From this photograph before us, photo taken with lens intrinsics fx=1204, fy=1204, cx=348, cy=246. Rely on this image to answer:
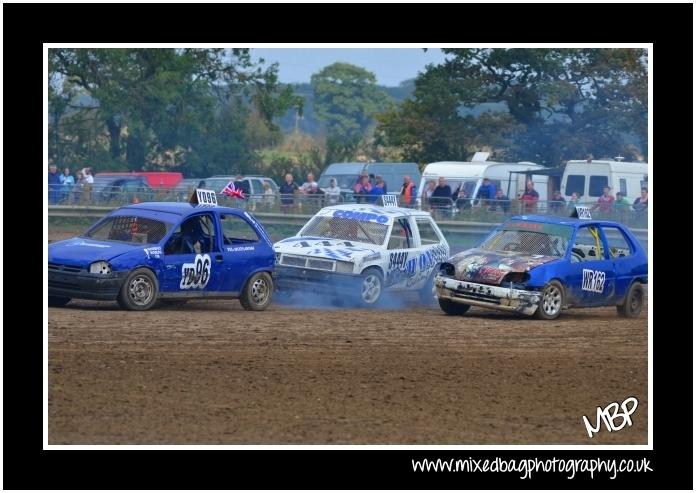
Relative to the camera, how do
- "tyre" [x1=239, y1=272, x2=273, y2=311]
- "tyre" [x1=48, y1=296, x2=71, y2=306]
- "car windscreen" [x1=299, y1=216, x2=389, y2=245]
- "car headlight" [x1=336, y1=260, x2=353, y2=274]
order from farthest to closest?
"car windscreen" [x1=299, y1=216, x2=389, y2=245]
"car headlight" [x1=336, y1=260, x2=353, y2=274]
"tyre" [x1=239, y1=272, x2=273, y2=311]
"tyre" [x1=48, y1=296, x2=71, y2=306]

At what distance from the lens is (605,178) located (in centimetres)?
2847

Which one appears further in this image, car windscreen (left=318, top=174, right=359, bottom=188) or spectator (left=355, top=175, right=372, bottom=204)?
car windscreen (left=318, top=174, right=359, bottom=188)

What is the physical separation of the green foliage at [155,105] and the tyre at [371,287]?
19.5 m

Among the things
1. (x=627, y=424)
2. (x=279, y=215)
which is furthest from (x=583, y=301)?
(x=279, y=215)

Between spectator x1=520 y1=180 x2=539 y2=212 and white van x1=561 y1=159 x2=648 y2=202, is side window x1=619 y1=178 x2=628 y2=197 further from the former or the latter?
spectator x1=520 y1=180 x2=539 y2=212

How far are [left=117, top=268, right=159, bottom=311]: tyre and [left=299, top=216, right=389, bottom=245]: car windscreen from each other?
3604 millimetres

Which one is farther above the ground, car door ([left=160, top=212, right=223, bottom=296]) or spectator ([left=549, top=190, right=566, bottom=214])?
spectator ([left=549, top=190, right=566, bottom=214])

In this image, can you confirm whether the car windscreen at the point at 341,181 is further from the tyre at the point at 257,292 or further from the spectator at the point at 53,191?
the tyre at the point at 257,292

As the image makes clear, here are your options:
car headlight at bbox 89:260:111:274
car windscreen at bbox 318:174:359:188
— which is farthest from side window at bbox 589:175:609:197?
car headlight at bbox 89:260:111:274

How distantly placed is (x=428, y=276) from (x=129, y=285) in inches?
203

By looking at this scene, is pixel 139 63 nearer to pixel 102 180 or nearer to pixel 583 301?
pixel 102 180

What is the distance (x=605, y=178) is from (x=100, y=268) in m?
17.2

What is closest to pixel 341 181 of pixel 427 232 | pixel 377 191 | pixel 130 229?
pixel 377 191

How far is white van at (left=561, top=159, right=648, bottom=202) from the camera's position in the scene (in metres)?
28.4
